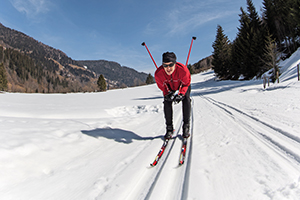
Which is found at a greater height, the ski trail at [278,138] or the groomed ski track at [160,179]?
the ski trail at [278,138]

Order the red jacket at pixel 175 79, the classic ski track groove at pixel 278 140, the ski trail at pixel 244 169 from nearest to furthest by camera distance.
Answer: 1. the ski trail at pixel 244 169
2. the classic ski track groove at pixel 278 140
3. the red jacket at pixel 175 79

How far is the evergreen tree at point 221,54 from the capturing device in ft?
115

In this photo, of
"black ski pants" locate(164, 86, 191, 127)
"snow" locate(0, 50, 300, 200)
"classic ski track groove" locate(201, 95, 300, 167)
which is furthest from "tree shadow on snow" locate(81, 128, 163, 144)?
"classic ski track groove" locate(201, 95, 300, 167)

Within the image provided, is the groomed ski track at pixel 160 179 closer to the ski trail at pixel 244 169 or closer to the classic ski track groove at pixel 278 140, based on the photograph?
the ski trail at pixel 244 169

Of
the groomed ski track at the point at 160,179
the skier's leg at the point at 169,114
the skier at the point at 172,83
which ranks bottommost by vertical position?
the groomed ski track at the point at 160,179

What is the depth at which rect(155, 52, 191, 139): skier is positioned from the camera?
9.32ft

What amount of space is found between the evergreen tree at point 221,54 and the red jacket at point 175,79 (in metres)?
35.9

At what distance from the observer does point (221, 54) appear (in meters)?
35.4

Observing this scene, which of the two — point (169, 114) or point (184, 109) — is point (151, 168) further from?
point (184, 109)

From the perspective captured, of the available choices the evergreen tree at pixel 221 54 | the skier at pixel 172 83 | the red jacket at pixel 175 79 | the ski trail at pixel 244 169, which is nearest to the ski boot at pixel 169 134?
the skier at pixel 172 83

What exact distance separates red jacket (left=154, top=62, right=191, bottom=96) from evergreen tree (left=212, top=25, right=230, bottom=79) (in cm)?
3590

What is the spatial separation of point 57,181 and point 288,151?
9.72 ft

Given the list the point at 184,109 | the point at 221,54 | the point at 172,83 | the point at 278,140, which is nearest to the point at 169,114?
the point at 184,109

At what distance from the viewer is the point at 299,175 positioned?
4.99 ft
